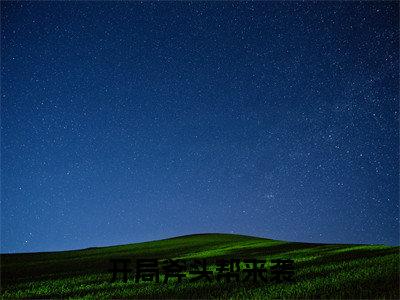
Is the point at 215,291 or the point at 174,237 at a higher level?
the point at 174,237

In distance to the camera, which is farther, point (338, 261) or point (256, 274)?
point (338, 261)

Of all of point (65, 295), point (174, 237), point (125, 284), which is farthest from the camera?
point (174, 237)

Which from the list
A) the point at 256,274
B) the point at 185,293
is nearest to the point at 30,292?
the point at 185,293

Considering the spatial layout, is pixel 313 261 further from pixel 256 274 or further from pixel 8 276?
pixel 8 276

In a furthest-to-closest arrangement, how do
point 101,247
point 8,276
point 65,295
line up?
point 101,247 < point 8,276 < point 65,295

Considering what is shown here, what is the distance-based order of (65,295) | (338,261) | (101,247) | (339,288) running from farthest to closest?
1. (101,247)
2. (338,261)
3. (65,295)
4. (339,288)

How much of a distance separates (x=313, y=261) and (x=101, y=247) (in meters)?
37.5

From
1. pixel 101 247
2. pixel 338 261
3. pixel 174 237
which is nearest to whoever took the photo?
pixel 338 261

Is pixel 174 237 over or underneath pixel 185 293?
Answer: over

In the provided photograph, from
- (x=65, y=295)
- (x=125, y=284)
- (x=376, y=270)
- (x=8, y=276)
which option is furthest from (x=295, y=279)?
(x=8, y=276)

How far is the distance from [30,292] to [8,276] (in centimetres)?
1286

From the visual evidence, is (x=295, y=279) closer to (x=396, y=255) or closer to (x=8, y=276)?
(x=396, y=255)

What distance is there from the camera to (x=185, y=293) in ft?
60.5

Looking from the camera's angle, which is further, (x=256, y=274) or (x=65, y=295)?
(x=256, y=274)
